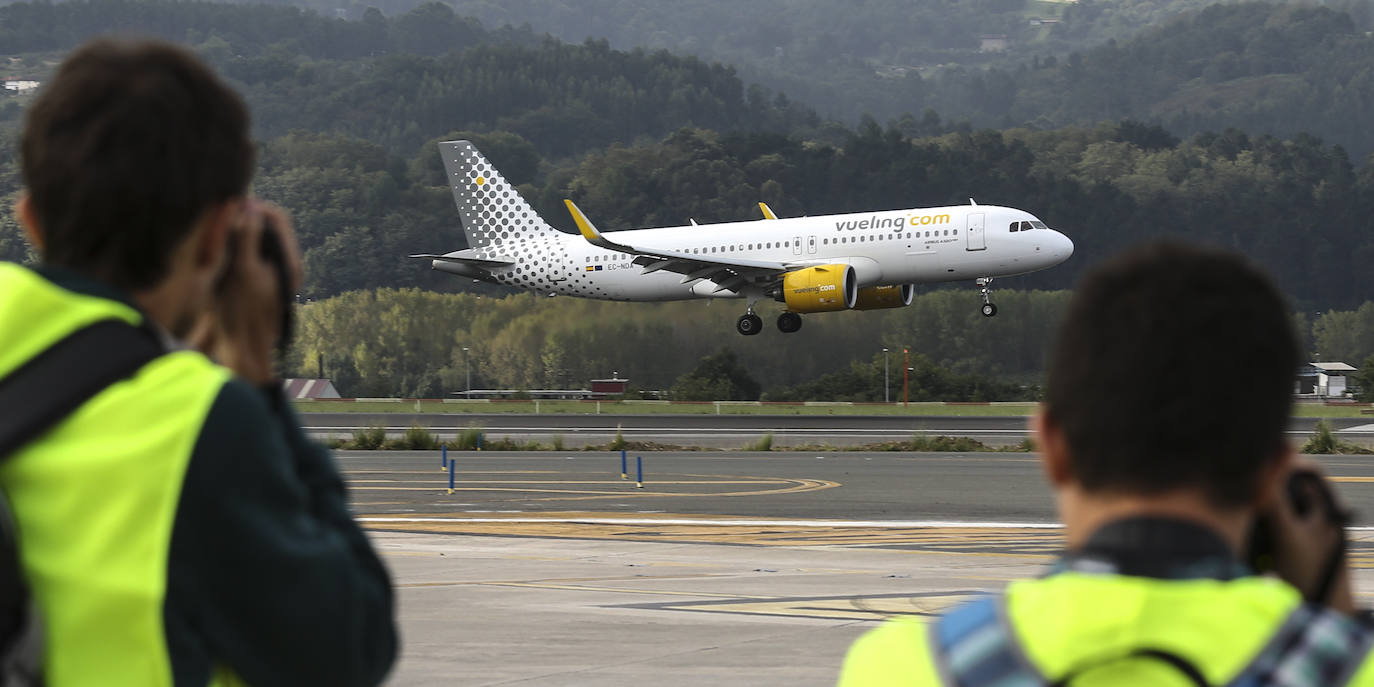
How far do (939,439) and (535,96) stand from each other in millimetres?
163896

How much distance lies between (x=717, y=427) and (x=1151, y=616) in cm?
4125

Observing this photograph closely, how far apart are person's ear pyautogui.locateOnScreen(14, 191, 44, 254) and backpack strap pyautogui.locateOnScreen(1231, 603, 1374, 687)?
161cm

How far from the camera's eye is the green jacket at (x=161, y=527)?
209cm

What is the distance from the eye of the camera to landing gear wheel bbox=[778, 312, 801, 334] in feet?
159

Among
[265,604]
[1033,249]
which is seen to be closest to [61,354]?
[265,604]

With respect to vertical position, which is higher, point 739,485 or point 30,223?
point 30,223

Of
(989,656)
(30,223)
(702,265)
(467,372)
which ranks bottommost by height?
(467,372)

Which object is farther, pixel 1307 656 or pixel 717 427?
pixel 717 427

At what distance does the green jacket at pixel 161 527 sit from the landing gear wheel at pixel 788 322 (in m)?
46.1

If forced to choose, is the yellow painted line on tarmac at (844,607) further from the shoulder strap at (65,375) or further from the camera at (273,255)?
the shoulder strap at (65,375)

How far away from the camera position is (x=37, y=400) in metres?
2.12

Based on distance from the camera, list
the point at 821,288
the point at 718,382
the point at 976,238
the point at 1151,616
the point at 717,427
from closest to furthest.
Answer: the point at 1151,616 < the point at 976,238 < the point at 717,427 < the point at 821,288 < the point at 718,382

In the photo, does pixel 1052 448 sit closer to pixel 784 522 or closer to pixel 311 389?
pixel 784 522

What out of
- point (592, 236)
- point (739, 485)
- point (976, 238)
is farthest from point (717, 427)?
point (739, 485)
